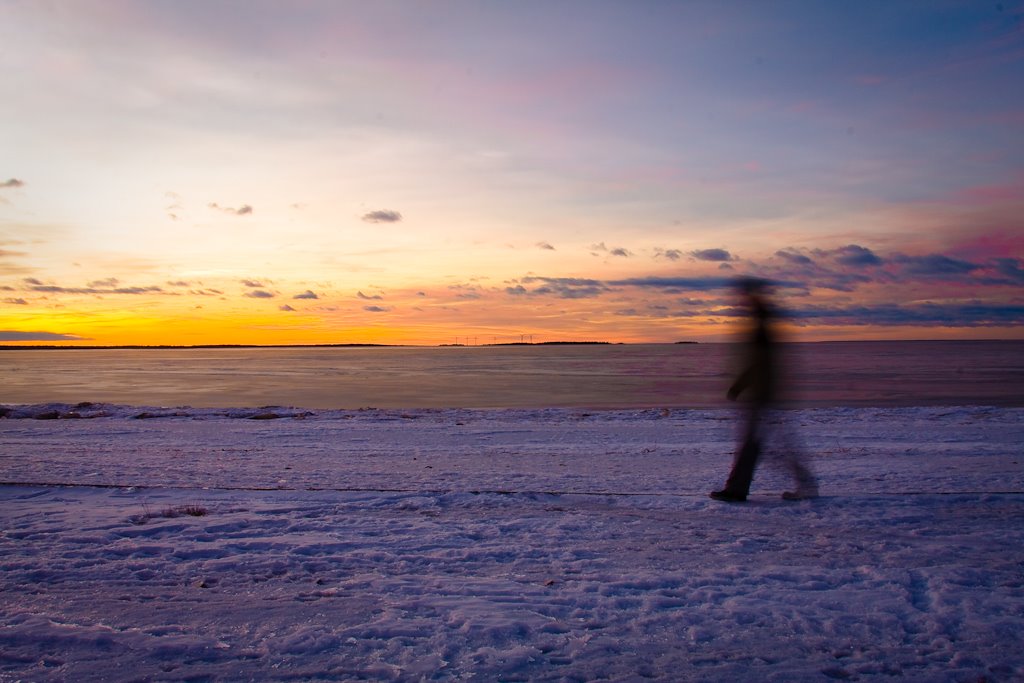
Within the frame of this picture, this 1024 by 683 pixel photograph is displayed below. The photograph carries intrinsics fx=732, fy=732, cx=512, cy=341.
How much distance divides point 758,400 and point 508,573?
10.5 feet

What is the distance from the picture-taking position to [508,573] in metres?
4.78

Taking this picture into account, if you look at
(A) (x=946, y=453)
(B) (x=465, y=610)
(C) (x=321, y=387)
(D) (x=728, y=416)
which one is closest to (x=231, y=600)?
(B) (x=465, y=610)

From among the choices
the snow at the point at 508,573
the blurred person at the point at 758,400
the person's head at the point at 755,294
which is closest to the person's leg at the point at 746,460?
the blurred person at the point at 758,400

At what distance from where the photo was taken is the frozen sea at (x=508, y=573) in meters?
3.53

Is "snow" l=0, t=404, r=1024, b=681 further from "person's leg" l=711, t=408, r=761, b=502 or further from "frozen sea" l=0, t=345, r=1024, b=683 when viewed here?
"person's leg" l=711, t=408, r=761, b=502

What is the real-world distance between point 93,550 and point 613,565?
3.62m

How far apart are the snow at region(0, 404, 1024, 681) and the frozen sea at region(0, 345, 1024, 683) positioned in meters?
0.02

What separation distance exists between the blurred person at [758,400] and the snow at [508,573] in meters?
0.21

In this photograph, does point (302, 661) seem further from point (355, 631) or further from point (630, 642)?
point (630, 642)

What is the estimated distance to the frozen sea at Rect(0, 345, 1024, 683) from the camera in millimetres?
3533

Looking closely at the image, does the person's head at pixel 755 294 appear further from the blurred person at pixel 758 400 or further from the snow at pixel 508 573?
the snow at pixel 508 573

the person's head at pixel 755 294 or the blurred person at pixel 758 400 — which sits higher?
the person's head at pixel 755 294

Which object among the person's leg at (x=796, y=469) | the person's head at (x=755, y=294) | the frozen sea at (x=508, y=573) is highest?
the person's head at (x=755, y=294)

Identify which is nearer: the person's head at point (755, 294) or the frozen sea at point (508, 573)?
the frozen sea at point (508, 573)
